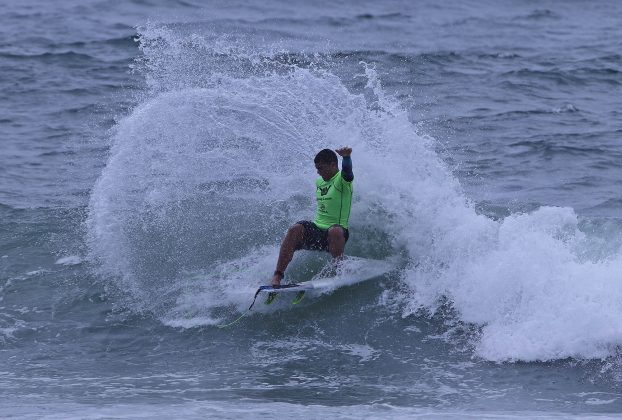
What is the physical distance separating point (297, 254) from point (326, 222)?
888 mm

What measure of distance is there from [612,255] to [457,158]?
459 centimetres

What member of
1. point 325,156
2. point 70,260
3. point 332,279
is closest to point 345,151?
point 325,156

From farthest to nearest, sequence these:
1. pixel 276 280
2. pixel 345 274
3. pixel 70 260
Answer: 1. pixel 70 260
2. pixel 345 274
3. pixel 276 280

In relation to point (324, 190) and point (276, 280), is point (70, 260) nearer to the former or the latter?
point (276, 280)

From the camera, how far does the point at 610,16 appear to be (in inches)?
1192

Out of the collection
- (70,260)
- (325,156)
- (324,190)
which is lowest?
(70,260)

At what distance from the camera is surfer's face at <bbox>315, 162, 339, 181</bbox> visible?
11.2 meters

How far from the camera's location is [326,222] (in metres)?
11.4

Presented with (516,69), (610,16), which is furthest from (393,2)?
(516,69)

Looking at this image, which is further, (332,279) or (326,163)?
(332,279)

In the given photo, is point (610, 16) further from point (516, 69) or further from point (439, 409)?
point (439, 409)

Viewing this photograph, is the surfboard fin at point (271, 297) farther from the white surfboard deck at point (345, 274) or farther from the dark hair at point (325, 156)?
the dark hair at point (325, 156)

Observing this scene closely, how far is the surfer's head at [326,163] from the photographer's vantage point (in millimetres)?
11180

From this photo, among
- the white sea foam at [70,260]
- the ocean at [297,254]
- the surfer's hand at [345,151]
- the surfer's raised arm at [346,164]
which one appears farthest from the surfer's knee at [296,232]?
the white sea foam at [70,260]
